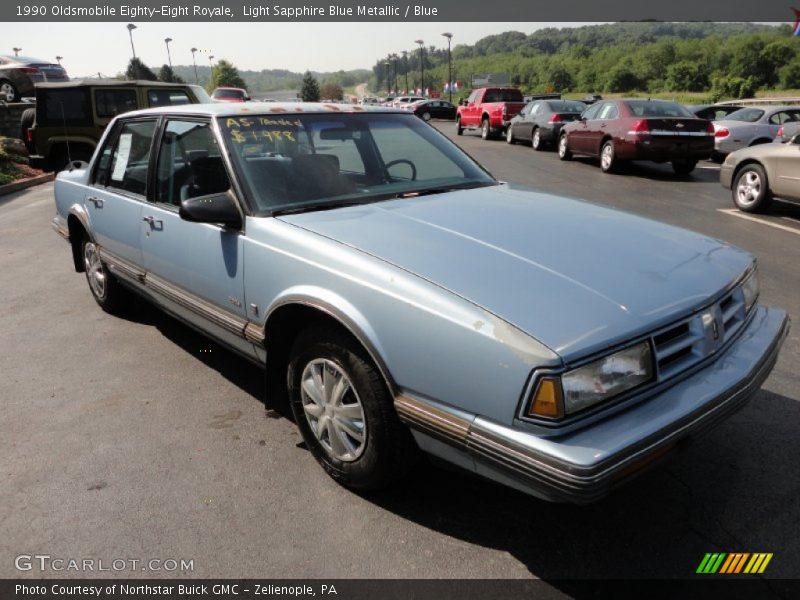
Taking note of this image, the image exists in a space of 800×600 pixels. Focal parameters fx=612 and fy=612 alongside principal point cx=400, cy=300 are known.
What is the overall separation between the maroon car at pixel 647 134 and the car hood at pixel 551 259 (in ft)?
31.7

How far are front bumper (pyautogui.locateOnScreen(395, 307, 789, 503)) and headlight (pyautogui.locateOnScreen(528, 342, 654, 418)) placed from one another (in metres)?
0.08

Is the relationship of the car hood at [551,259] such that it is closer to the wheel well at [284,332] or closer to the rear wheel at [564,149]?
the wheel well at [284,332]

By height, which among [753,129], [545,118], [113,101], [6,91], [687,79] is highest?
[687,79]

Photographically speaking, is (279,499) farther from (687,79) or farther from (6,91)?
(687,79)

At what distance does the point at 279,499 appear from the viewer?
2.74 m

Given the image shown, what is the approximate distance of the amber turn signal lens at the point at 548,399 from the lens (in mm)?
1917

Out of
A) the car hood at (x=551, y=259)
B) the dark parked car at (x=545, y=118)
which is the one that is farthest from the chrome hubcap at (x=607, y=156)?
the car hood at (x=551, y=259)

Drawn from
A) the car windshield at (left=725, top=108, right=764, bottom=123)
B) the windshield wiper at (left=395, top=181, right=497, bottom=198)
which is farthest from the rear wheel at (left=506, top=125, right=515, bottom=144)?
the windshield wiper at (left=395, top=181, right=497, bottom=198)

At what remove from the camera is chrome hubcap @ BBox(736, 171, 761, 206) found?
845 cm

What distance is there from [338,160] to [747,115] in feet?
46.1

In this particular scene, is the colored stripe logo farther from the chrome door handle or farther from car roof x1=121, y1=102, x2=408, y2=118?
the chrome door handle

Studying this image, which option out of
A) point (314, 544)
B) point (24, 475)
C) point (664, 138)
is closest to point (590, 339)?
point (314, 544)

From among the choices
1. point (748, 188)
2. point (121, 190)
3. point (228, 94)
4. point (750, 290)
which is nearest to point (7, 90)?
point (228, 94)

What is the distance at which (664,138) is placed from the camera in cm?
1177
